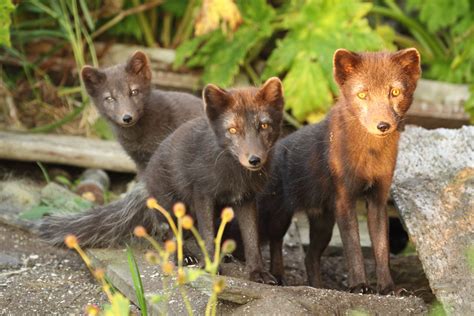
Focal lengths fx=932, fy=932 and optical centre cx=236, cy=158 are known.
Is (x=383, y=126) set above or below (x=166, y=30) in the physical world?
above

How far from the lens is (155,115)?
732 centimetres

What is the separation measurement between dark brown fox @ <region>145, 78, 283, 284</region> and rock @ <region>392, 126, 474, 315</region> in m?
1.01

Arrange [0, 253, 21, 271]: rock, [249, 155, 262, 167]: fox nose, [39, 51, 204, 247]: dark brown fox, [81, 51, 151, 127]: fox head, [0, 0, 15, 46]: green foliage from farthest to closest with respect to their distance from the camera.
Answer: [0, 0, 15, 46]: green foliage → [81, 51, 151, 127]: fox head → [39, 51, 204, 247]: dark brown fox → [0, 253, 21, 271]: rock → [249, 155, 262, 167]: fox nose

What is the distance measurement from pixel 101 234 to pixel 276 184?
1.32 meters

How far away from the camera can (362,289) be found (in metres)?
5.93

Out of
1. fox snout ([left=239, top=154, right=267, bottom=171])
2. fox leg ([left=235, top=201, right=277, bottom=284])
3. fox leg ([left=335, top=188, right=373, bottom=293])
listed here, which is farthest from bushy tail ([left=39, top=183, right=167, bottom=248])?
fox leg ([left=335, top=188, right=373, bottom=293])

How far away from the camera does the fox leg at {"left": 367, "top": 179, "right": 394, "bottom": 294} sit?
5965 millimetres

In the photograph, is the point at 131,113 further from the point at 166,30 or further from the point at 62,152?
the point at 166,30

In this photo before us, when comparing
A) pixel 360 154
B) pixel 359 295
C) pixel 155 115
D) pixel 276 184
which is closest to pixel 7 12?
pixel 155 115

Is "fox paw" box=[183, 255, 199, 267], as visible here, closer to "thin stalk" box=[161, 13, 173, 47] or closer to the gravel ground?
the gravel ground

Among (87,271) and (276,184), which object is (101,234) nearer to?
(87,271)

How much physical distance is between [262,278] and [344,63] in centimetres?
146

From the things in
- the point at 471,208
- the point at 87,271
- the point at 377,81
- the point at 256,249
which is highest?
the point at 377,81

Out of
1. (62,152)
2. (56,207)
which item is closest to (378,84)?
(56,207)
